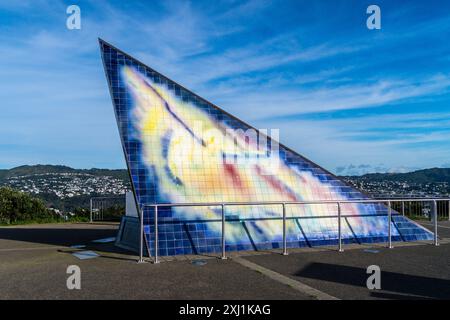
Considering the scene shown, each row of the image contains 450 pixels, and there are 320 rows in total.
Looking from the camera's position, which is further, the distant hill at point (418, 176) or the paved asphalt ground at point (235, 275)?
the distant hill at point (418, 176)

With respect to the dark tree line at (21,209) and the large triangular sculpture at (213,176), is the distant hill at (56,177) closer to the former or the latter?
the dark tree line at (21,209)

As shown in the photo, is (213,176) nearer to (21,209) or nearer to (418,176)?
(21,209)

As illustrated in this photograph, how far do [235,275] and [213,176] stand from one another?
12.2 feet

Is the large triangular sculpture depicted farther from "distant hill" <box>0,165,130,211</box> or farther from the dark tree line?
"distant hill" <box>0,165,130,211</box>

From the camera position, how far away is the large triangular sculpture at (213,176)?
394 inches

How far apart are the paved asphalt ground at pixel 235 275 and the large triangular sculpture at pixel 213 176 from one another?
82 cm

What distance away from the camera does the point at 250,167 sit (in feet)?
36.4

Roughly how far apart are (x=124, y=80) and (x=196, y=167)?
2.84 metres

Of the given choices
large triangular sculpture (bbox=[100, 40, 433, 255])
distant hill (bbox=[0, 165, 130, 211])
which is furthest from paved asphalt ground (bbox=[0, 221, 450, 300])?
distant hill (bbox=[0, 165, 130, 211])

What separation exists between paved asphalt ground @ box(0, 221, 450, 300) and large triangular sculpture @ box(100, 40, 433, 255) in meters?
0.82

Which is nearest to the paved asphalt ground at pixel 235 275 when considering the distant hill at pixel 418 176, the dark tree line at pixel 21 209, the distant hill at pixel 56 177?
the dark tree line at pixel 21 209

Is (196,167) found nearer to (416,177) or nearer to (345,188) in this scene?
(345,188)
